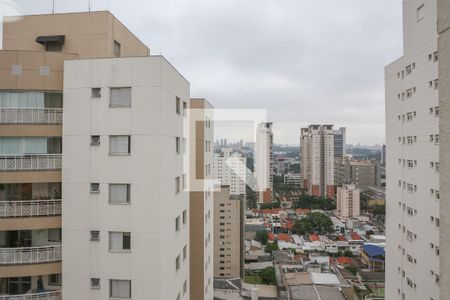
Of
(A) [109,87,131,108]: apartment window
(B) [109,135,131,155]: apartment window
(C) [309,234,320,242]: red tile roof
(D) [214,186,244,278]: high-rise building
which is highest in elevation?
(A) [109,87,131,108]: apartment window

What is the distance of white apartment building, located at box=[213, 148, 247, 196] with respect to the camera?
1967cm

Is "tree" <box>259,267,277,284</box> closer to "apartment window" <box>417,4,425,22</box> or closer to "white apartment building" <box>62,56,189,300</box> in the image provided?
"apartment window" <box>417,4,425,22</box>

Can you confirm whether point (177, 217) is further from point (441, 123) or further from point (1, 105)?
point (441, 123)

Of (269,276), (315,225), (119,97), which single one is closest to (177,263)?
(119,97)

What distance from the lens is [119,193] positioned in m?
5.41

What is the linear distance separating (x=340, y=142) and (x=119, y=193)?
77.0 metres

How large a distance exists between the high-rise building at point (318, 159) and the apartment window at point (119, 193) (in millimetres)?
58978

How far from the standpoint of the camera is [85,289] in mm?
5422

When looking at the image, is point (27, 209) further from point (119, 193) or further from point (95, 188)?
point (119, 193)

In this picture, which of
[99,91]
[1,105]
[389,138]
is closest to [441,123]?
[99,91]

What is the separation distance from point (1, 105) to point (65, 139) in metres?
1.28

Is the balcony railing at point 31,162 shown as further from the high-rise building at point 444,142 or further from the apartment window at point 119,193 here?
the high-rise building at point 444,142

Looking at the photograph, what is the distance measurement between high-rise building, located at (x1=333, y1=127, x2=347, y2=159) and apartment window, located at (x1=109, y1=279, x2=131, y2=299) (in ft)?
→ 236

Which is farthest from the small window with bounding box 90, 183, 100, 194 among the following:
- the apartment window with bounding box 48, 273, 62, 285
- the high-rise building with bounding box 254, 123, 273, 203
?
the high-rise building with bounding box 254, 123, 273, 203
